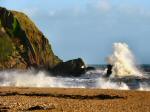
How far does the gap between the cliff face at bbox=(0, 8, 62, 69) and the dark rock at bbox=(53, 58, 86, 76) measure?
13.7 metres

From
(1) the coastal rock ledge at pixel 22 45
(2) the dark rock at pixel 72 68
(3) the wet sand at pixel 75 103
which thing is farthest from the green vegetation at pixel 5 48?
(3) the wet sand at pixel 75 103

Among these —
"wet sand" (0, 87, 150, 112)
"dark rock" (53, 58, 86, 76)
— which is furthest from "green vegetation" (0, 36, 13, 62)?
"wet sand" (0, 87, 150, 112)

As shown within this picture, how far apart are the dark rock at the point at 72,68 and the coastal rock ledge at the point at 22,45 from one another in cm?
1236

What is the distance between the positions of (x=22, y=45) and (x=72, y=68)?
25434 millimetres

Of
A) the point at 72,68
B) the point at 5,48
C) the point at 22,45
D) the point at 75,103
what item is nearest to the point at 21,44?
the point at 22,45

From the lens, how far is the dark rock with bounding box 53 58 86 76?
317 feet

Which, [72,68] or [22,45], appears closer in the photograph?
→ [72,68]

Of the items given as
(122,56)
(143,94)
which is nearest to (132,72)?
(122,56)

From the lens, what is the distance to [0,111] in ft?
98.2

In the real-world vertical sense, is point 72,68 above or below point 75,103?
above

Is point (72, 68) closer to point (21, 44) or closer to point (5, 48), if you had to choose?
point (5, 48)

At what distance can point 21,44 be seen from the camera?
121 meters

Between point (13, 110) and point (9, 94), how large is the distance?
1212cm

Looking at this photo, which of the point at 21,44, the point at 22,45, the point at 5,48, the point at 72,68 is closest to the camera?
the point at 72,68
